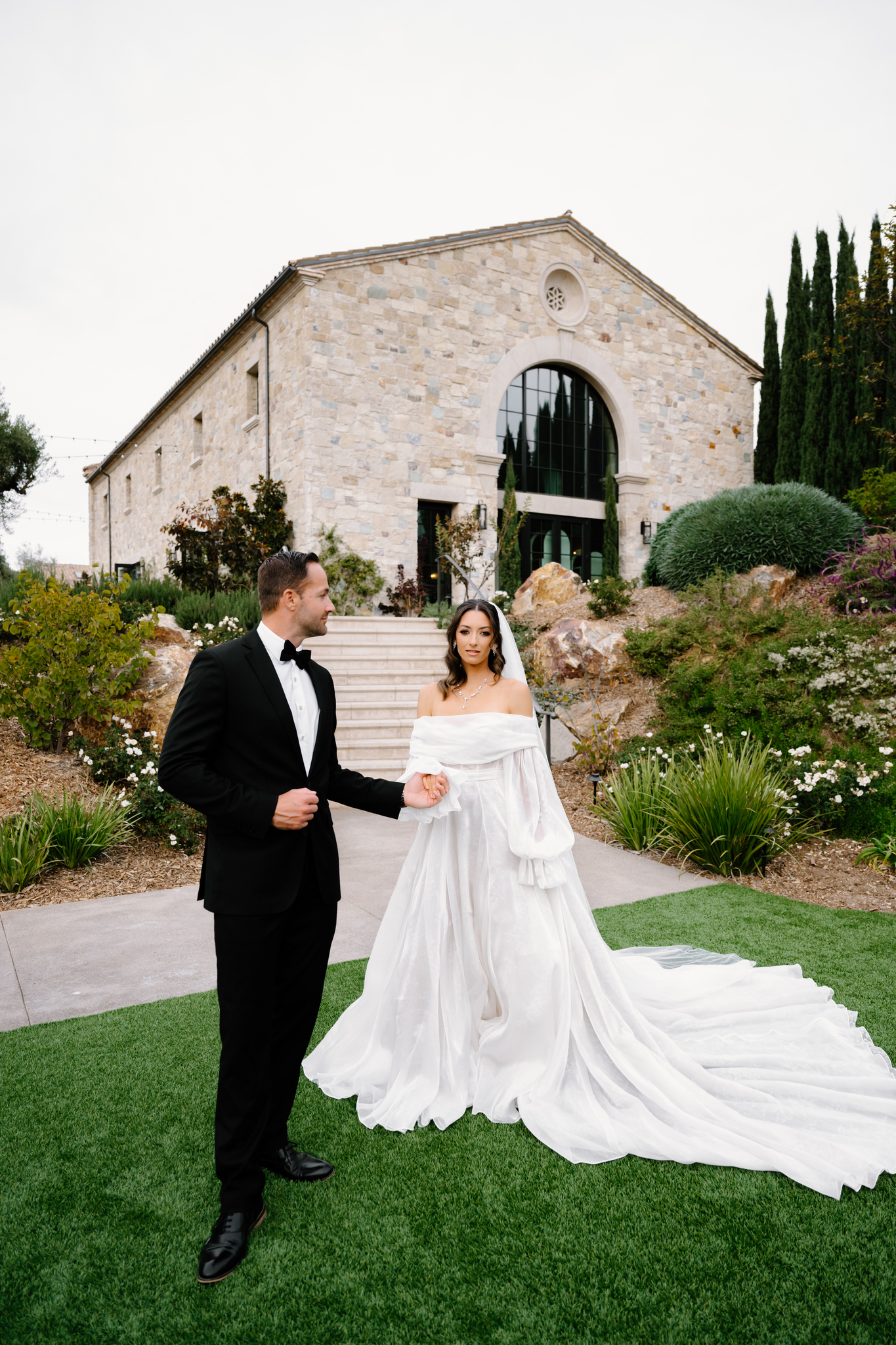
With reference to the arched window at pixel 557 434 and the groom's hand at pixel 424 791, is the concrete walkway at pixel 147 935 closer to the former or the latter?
the groom's hand at pixel 424 791

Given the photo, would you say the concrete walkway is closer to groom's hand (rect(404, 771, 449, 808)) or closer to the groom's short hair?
groom's hand (rect(404, 771, 449, 808))

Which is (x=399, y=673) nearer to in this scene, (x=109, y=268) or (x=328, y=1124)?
(x=328, y=1124)

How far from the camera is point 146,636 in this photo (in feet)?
Answer: 24.5

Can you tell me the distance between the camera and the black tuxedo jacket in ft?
6.66

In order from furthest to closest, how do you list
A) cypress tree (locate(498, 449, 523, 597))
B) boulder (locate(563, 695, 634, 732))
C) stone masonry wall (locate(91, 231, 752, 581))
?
1. cypress tree (locate(498, 449, 523, 597))
2. stone masonry wall (locate(91, 231, 752, 581))
3. boulder (locate(563, 695, 634, 732))

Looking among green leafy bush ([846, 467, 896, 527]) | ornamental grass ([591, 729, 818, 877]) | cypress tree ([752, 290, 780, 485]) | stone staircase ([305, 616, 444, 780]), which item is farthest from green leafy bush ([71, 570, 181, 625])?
cypress tree ([752, 290, 780, 485])

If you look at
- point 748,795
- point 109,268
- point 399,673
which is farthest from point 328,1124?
point 109,268

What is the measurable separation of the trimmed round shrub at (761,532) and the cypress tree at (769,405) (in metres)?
7.87

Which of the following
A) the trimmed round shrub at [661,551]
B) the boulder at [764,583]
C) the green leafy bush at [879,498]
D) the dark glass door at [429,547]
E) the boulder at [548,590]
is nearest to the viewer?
the boulder at [764,583]

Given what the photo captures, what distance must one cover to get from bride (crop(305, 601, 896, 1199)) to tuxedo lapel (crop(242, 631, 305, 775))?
793mm

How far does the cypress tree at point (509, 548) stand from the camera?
15.8m

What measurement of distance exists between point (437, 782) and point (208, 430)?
18272mm

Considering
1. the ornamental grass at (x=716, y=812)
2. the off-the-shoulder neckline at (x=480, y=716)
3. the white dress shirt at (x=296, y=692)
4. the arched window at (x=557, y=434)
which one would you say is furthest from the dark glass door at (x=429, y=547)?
the white dress shirt at (x=296, y=692)

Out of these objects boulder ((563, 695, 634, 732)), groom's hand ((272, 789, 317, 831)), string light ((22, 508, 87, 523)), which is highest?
string light ((22, 508, 87, 523))
